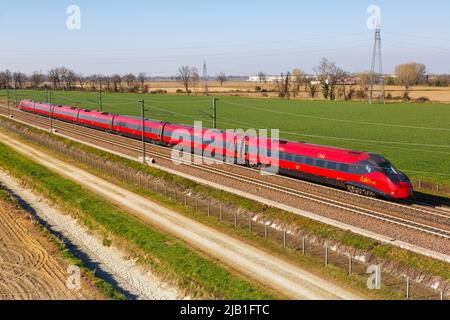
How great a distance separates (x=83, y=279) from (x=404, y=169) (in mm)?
35798

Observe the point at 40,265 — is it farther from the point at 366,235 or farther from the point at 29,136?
the point at 29,136

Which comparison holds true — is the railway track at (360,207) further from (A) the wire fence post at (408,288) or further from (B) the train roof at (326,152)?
(A) the wire fence post at (408,288)

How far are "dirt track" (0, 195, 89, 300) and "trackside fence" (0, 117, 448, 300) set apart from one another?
486 inches

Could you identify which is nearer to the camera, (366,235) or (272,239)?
(366,235)

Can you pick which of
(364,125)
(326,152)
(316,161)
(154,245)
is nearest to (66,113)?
(364,125)

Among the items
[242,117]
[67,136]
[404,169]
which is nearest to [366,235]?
[404,169]

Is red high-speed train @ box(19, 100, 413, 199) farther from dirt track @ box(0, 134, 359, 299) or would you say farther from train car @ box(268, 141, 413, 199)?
dirt track @ box(0, 134, 359, 299)

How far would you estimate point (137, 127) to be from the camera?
72000mm

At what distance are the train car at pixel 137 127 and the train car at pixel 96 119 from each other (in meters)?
2.05

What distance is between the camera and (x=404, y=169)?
2039 inches

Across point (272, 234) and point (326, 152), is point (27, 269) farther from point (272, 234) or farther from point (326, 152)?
point (326, 152)

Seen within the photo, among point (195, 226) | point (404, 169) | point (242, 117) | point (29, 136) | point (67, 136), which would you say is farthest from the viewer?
point (242, 117)

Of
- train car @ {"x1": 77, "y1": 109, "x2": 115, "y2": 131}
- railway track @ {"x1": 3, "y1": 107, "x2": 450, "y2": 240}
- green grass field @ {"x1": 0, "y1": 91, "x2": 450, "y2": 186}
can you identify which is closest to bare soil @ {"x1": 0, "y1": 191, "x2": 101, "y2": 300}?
railway track @ {"x1": 3, "y1": 107, "x2": 450, "y2": 240}

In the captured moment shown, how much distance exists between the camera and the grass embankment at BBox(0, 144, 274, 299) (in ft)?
86.8
